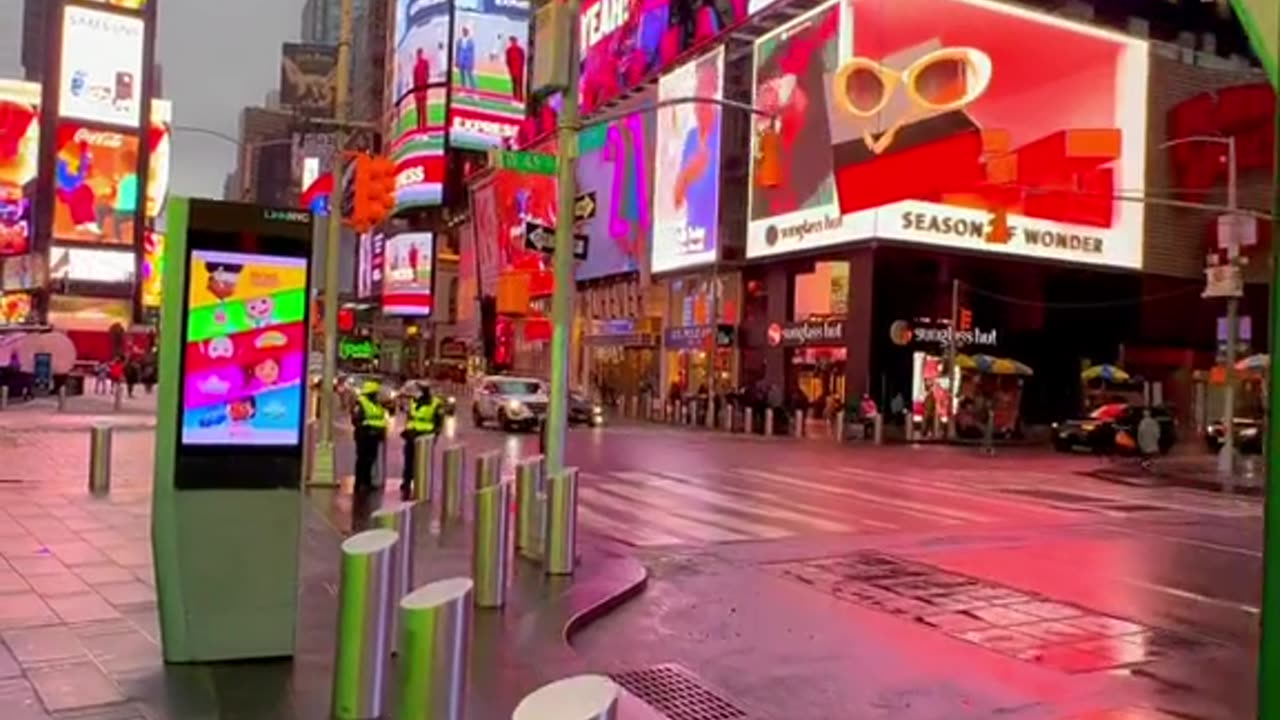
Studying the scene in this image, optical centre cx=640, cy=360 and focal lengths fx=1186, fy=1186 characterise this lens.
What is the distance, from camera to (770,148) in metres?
19.0

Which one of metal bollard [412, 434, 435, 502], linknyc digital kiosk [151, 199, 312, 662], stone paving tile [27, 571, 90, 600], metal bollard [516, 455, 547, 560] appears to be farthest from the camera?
metal bollard [412, 434, 435, 502]

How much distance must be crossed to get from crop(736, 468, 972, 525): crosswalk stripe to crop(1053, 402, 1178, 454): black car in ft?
57.8

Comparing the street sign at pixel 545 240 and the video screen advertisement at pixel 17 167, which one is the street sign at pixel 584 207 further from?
the video screen advertisement at pixel 17 167

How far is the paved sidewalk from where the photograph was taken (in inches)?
240

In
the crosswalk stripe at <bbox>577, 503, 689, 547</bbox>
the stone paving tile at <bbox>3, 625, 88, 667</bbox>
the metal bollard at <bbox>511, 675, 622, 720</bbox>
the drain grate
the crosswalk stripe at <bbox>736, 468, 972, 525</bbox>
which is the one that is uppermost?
the metal bollard at <bbox>511, 675, 622, 720</bbox>

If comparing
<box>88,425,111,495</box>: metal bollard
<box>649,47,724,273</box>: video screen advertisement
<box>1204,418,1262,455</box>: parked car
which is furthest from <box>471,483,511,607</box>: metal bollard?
<box>649,47,724,273</box>: video screen advertisement

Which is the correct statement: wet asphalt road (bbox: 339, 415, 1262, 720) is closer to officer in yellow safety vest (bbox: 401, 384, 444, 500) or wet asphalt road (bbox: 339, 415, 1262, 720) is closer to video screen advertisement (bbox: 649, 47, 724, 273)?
officer in yellow safety vest (bbox: 401, 384, 444, 500)

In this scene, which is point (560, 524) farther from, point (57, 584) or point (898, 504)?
point (898, 504)

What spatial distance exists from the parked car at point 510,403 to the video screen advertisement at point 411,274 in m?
80.6

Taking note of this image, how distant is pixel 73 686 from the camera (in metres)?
6.29

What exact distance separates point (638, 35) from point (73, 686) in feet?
225

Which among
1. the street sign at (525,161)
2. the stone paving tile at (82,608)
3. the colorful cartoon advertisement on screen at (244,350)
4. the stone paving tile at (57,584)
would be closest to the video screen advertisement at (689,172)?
the street sign at (525,161)

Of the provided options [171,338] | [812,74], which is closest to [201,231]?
[171,338]

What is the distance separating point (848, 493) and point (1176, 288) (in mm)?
38388
